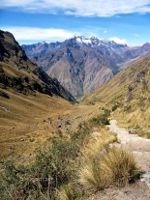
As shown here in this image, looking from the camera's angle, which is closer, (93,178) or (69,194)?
(69,194)

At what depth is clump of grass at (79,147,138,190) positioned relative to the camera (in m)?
10.3

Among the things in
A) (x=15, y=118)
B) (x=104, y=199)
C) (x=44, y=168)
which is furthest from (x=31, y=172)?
(x=15, y=118)

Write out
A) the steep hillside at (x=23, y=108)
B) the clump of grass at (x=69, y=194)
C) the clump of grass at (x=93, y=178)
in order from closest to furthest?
the clump of grass at (x=69, y=194) → the clump of grass at (x=93, y=178) → the steep hillside at (x=23, y=108)

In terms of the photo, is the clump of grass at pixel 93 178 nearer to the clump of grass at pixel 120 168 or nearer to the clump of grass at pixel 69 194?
the clump of grass at pixel 120 168

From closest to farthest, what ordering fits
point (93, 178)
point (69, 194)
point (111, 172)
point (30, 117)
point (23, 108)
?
point (69, 194) < point (93, 178) < point (111, 172) < point (30, 117) < point (23, 108)

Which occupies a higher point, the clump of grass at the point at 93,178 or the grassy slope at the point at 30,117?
the clump of grass at the point at 93,178

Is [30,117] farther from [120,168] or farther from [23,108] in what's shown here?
[120,168]

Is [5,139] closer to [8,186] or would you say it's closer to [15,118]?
[15,118]

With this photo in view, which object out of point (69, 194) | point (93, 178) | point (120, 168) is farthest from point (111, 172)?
point (69, 194)

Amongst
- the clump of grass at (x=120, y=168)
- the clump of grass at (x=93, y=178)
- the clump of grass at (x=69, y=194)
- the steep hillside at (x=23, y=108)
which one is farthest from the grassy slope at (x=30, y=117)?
the clump of grass at (x=69, y=194)

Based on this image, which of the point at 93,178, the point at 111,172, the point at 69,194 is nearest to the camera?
the point at 69,194

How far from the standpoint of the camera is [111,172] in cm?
1036

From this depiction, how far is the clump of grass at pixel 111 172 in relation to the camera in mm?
10258

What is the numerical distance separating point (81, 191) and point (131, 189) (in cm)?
128
